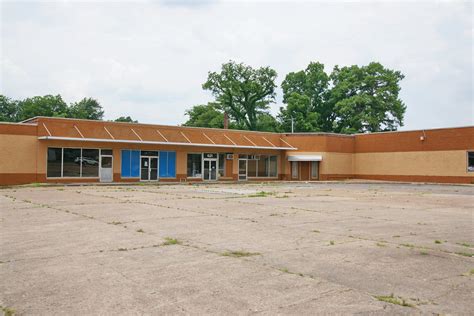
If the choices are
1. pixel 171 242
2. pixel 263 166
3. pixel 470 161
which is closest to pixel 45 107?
pixel 263 166

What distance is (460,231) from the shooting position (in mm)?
10484

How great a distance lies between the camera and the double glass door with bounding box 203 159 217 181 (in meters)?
37.5

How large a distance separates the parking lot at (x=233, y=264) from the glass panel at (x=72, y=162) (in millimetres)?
18717

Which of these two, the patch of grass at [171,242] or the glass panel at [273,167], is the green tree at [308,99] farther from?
the patch of grass at [171,242]

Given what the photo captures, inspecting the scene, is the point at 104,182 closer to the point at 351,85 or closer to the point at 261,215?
the point at 261,215

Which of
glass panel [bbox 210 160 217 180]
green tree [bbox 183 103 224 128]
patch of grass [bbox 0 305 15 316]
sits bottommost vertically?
patch of grass [bbox 0 305 15 316]

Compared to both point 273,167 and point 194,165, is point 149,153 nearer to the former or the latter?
point 194,165

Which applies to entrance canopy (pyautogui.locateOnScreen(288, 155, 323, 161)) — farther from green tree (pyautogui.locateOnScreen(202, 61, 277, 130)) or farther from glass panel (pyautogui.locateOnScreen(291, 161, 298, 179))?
green tree (pyautogui.locateOnScreen(202, 61, 277, 130))

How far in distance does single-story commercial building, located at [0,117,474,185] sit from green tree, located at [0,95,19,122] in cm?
5579

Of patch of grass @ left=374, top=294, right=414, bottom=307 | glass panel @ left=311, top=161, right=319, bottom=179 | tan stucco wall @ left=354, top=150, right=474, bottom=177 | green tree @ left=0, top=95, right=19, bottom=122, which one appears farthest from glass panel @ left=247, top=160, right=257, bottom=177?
green tree @ left=0, top=95, right=19, bottom=122

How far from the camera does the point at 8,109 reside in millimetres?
83438

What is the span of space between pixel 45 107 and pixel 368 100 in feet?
156

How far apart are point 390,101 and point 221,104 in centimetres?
2342

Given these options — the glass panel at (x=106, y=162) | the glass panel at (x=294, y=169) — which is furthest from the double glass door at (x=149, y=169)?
the glass panel at (x=294, y=169)
